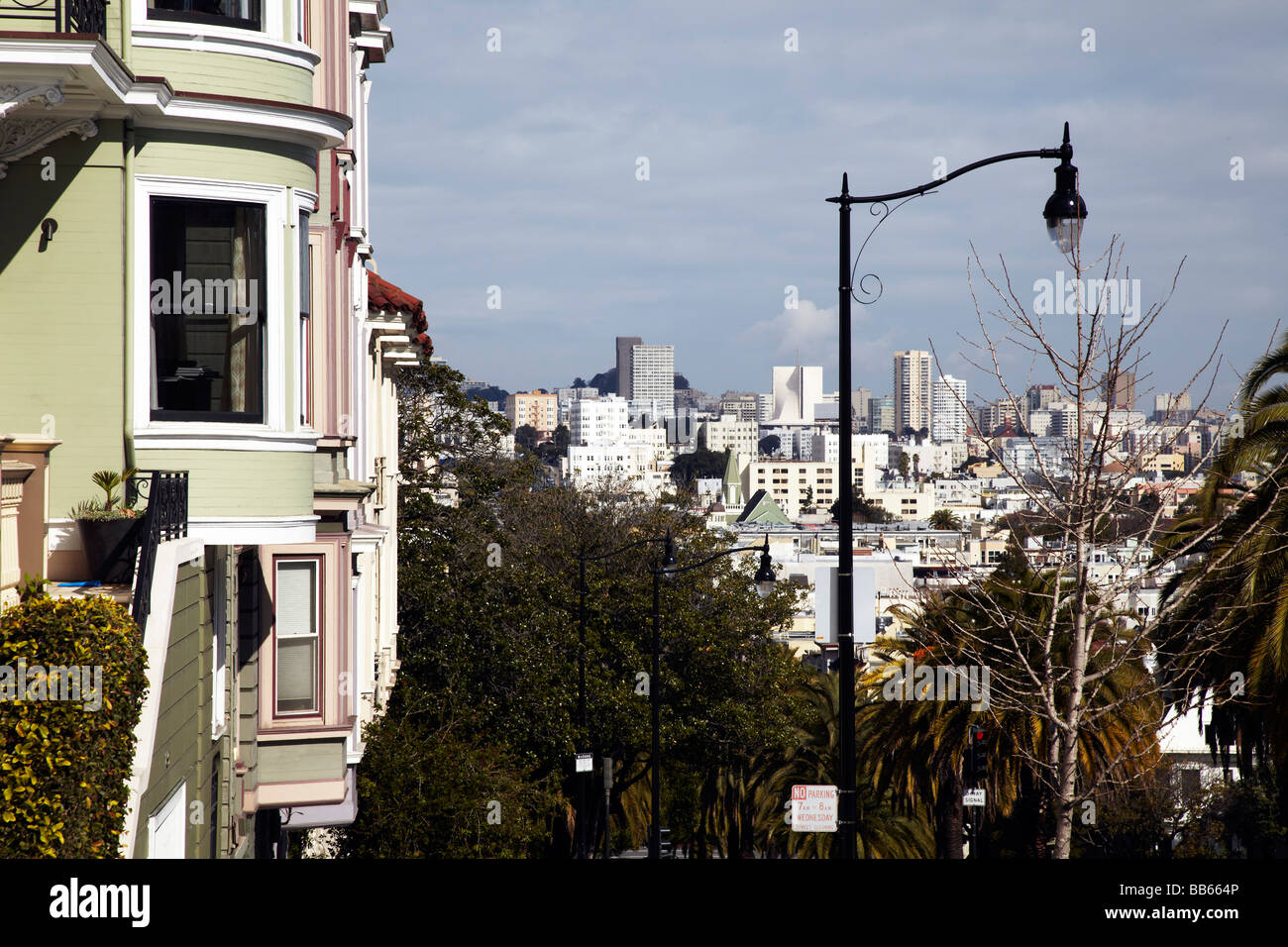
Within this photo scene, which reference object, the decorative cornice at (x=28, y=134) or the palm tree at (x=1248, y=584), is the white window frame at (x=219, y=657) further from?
the palm tree at (x=1248, y=584)

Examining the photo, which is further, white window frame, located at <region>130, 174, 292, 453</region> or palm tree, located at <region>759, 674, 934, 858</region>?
palm tree, located at <region>759, 674, 934, 858</region>

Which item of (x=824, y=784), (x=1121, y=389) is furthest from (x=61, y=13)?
(x=824, y=784)

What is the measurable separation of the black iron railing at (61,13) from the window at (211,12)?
57 cm

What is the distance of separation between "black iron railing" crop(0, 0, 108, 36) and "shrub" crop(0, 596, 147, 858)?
4256mm

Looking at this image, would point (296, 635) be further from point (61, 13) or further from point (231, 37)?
point (61, 13)

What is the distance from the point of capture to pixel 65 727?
736cm

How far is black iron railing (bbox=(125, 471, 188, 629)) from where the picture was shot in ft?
30.3

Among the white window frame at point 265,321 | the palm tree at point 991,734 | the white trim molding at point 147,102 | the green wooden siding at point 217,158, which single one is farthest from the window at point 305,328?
the palm tree at point 991,734

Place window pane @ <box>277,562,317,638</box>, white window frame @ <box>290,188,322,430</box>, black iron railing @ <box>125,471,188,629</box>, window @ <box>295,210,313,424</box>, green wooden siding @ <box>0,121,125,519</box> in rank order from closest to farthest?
black iron railing @ <box>125,471,188,629</box> < green wooden siding @ <box>0,121,125,519</box> < white window frame @ <box>290,188,322,430</box> < window @ <box>295,210,313,424</box> < window pane @ <box>277,562,317,638</box>

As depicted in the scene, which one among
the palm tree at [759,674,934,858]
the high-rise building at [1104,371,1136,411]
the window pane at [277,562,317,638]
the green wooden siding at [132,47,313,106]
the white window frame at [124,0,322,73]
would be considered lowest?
the palm tree at [759,674,934,858]

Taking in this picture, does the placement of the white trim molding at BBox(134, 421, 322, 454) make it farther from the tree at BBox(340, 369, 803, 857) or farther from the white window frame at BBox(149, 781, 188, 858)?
the tree at BBox(340, 369, 803, 857)

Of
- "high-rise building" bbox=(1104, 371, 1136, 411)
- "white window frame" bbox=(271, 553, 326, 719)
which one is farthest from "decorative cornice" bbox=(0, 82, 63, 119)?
"high-rise building" bbox=(1104, 371, 1136, 411)

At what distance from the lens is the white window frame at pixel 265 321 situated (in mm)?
10578
